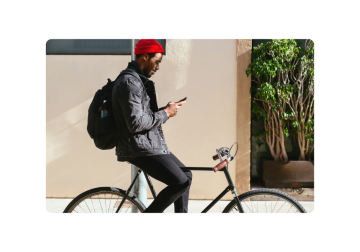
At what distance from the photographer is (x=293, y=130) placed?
5.36 meters

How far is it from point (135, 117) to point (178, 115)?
3026 mm

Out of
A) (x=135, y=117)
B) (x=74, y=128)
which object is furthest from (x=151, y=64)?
(x=74, y=128)

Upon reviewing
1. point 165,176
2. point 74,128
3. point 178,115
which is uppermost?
point 178,115

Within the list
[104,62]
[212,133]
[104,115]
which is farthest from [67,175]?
[104,115]

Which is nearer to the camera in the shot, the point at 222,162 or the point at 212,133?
the point at 222,162

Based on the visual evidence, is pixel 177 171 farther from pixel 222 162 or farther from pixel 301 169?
pixel 301 169

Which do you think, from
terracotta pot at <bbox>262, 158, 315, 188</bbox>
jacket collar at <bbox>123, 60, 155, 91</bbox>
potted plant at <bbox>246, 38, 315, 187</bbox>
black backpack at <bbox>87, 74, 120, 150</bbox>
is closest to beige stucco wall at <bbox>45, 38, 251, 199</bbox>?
potted plant at <bbox>246, 38, 315, 187</bbox>

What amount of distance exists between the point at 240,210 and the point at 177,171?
568 mm

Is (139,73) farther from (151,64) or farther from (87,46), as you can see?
(87,46)

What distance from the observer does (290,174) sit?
5.18 m

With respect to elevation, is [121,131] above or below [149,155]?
above

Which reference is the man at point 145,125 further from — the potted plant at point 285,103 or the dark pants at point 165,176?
the potted plant at point 285,103

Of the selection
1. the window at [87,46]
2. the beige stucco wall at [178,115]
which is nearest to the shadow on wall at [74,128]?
the beige stucco wall at [178,115]

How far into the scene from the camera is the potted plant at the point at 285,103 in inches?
195
